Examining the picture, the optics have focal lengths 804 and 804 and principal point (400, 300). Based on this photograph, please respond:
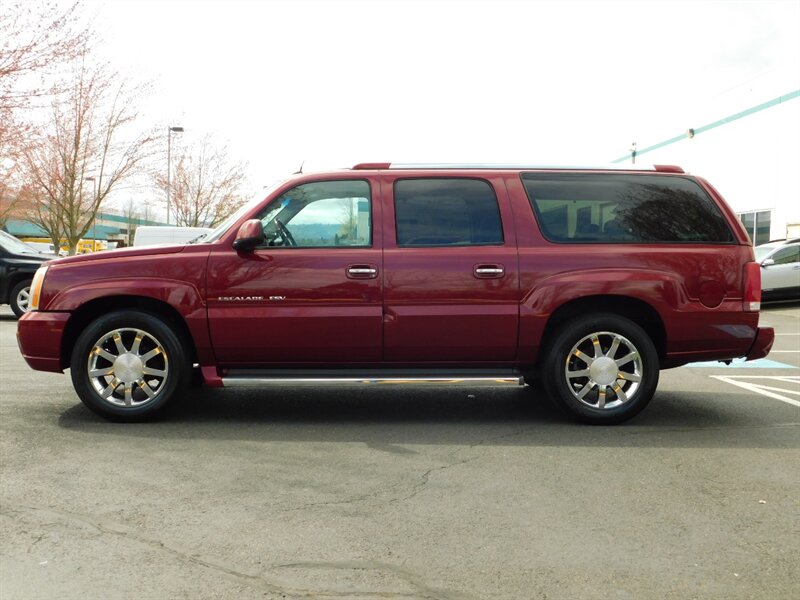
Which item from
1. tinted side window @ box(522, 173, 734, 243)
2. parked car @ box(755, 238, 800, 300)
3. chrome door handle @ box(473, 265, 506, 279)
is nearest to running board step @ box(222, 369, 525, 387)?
chrome door handle @ box(473, 265, 506, 279)

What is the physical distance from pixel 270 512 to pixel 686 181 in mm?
4036

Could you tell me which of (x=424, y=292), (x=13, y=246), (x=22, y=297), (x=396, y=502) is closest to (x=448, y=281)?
(x=424, y=292)

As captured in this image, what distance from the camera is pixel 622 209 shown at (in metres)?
6.01

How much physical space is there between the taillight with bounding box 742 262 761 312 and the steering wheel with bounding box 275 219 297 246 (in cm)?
334

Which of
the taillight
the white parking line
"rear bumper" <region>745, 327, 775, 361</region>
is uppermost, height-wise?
the taillight

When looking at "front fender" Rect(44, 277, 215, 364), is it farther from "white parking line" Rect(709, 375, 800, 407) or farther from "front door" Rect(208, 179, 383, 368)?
"white parking line" Rect(709, 375, 800, 407)

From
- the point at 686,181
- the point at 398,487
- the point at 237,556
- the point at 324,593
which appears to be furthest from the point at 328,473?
the point at 686,181

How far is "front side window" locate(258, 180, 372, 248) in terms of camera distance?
19.2ft

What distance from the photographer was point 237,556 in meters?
3.35

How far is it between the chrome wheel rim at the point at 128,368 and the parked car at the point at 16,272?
31.6ft

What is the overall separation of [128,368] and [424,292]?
2212 mm

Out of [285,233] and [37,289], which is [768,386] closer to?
[285,233]

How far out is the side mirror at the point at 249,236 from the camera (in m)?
5.59

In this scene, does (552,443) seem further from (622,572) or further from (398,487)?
(622,572)
